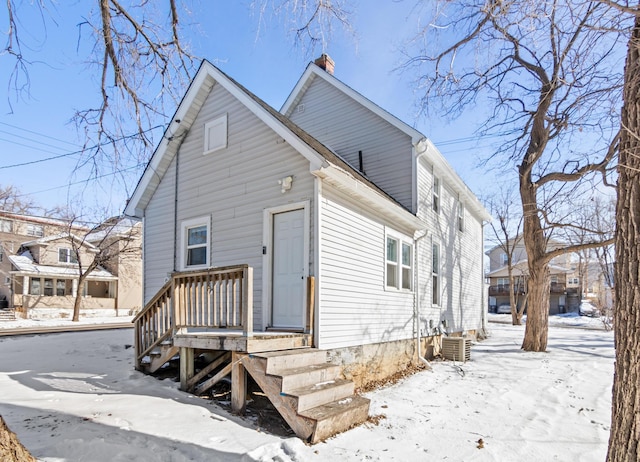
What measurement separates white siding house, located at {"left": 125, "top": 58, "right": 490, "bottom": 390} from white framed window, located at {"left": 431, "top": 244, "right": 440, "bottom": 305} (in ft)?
0.19

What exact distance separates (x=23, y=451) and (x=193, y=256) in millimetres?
6386

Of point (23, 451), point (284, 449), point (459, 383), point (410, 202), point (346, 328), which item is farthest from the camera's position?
point (410, 202)

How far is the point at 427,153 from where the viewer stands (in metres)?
10.8

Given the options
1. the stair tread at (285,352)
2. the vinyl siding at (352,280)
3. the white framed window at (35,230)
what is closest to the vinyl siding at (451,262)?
the vinyl siding at (352,280)

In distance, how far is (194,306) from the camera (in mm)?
6473

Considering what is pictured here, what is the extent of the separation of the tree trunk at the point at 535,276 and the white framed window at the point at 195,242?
9.98m

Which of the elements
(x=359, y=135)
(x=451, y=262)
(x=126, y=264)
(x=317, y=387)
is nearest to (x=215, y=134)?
(x=359, y=135)

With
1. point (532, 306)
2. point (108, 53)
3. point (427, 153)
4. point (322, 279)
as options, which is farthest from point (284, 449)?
point (532, 306)

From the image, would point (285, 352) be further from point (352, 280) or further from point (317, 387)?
point (352, 280)

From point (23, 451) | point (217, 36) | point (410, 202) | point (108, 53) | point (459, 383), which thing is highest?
point (217, 36)

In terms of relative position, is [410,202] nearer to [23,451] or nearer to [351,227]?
[351,227]

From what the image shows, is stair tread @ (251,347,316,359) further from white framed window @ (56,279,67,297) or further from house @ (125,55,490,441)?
white framed window @ (56,279,67,297)

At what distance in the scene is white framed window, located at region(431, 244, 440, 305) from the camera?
38.6 feet

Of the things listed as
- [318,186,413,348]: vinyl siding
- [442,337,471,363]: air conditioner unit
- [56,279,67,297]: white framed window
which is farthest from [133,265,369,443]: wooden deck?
[56,279,67,297]: white framed window
